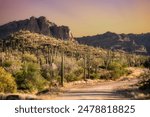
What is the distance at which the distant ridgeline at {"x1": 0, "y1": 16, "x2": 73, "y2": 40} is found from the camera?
51537 mm

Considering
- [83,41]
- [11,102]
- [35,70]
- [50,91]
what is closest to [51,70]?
[35,70]

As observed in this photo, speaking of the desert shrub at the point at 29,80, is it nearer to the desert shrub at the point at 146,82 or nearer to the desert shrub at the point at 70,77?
the desert shrub at the point at 146,82

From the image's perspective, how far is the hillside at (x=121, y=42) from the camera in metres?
101

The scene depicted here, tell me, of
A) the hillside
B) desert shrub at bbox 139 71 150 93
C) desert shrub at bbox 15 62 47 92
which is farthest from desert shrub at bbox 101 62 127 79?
the hillside

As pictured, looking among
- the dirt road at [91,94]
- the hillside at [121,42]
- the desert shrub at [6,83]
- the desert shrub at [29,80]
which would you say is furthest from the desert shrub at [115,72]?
the hillside at [121,42]

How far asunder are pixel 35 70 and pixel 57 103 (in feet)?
53.1

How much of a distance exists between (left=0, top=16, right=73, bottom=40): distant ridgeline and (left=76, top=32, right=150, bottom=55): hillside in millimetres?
10086

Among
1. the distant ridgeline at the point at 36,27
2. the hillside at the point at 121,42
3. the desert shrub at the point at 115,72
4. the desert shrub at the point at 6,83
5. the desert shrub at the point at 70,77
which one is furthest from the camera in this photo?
→ the hillside at the point at 121,42

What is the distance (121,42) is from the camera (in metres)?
113

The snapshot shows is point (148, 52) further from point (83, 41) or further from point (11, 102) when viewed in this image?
point (11, 102)

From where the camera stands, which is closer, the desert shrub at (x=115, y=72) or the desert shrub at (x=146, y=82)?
the desert shrub at (x=146, y=82)

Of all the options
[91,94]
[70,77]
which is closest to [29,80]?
[91,94]

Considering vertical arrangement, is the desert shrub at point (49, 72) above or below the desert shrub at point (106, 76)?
above

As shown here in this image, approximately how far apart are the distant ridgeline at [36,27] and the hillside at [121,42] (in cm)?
1009
